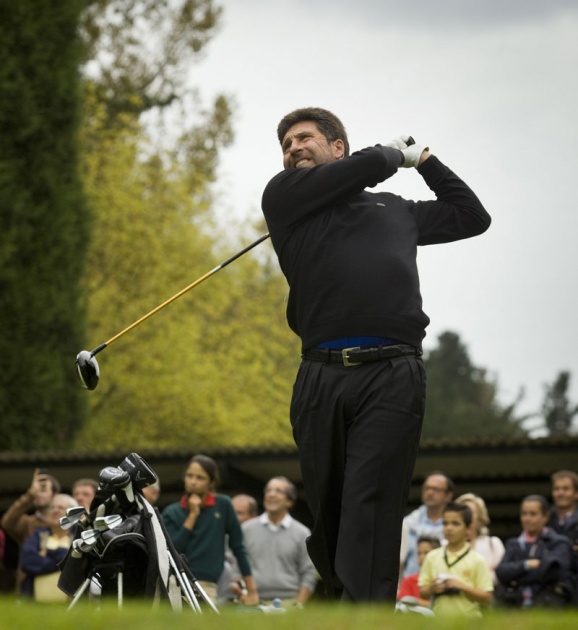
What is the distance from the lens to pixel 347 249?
18.7 feet

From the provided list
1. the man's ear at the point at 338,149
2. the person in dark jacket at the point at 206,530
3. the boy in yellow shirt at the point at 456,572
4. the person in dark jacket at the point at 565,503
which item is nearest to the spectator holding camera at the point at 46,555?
the person in dark jacket at the point at 206,530

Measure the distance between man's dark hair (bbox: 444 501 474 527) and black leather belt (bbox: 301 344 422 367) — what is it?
450 centimetres

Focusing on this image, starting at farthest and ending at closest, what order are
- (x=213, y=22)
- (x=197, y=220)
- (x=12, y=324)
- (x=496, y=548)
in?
(x=213, y=22) < (x=197, y=220) < (x=12, y=324) < (x=496, y=548)

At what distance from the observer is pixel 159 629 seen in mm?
3252

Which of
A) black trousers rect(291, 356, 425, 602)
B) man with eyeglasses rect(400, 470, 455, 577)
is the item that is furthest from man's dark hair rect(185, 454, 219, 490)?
black trousers rect(291, 356, 425, 602)

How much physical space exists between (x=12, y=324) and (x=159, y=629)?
18665 mm

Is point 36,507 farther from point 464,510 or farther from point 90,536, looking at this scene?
point 90,536

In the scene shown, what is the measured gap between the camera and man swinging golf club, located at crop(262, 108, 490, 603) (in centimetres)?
550

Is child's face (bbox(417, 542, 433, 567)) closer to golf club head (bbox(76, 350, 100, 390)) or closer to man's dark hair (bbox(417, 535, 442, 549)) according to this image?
man's dark hair (bbox(417, 535, 442, 549))

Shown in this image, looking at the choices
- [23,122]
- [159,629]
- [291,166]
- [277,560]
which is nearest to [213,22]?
[23,122]

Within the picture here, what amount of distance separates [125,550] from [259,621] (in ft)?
10.3

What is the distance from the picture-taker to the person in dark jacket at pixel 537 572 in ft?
32.1

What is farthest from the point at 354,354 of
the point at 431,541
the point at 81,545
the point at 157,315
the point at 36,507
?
the point at 157,315

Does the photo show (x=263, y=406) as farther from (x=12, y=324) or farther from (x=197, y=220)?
(x=12, y=324)
